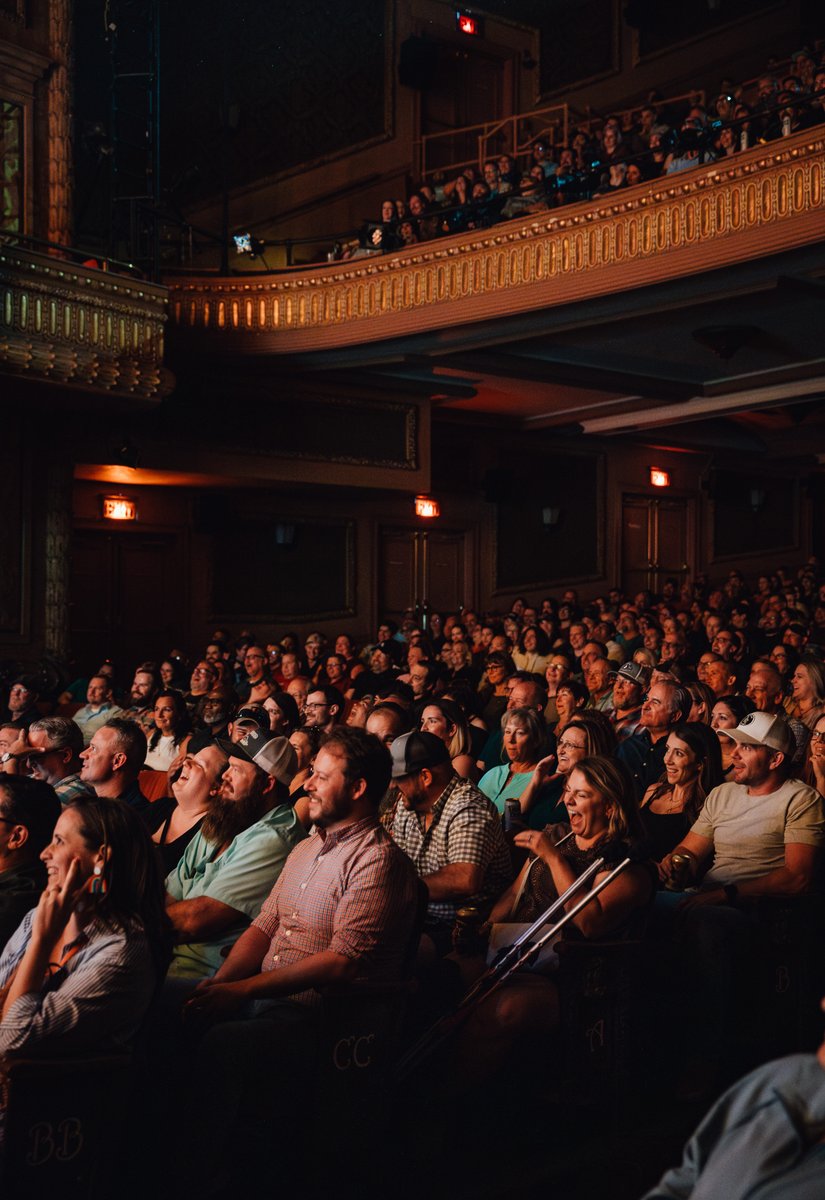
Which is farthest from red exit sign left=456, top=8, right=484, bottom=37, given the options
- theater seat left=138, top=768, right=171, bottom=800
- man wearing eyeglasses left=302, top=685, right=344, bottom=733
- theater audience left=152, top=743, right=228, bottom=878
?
theater audience left=152, top=743, right=228, bottom=878

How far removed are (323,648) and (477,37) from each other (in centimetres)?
790

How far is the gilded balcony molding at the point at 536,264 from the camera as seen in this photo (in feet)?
27.0

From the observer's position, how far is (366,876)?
2838 millimetres

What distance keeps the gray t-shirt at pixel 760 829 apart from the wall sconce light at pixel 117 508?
29.2ft

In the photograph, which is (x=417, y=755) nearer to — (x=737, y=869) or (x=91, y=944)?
(x=737, y=869)

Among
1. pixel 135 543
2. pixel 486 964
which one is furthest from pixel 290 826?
pixel 135 543

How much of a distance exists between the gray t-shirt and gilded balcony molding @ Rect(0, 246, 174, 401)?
21.5 ft

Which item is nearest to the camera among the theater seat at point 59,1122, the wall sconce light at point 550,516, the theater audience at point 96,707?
the theater seat at point 59,1122

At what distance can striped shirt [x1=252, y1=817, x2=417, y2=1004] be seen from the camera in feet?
9.23

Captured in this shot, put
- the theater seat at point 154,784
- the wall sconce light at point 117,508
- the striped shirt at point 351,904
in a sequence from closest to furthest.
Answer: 1. the striped shirt at point 351,904
2. the theater seat at point 154,784
3. the wall sconce light at point 117,508

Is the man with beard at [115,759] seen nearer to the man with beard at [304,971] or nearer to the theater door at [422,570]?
the man with beard at [304,971]

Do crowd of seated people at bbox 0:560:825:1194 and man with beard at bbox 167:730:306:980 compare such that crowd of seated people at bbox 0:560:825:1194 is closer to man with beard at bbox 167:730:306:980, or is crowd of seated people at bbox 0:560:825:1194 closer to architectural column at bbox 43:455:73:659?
man with beard at bbox 167:730:306:980

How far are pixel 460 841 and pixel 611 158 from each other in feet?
24.2

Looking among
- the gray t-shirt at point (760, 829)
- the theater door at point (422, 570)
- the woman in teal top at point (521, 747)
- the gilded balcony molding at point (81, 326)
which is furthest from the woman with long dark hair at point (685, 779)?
the theater door at point (422, 570)
